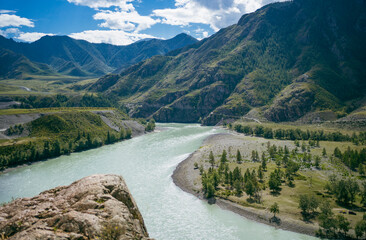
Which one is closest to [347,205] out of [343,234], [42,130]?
[343,234]

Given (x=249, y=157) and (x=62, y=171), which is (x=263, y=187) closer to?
(x=249, y=157)

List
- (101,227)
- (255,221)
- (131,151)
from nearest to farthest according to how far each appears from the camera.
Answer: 1. (101,227)
2. (255,221)
3. (131,151)

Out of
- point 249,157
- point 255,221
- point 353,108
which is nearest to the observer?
point 255,221

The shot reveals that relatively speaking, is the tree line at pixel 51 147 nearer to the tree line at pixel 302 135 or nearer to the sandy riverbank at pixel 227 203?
the sandy riverbank at pixel 227 203

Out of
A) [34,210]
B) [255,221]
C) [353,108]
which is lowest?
[255,221]

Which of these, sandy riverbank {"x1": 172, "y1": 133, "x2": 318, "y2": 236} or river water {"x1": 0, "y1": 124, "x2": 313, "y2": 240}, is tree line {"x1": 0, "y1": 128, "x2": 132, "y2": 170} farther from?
sandy riverbank {"x1": 172, "y1": 133, "x2": 318, "y2": 236}

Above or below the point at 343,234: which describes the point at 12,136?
above

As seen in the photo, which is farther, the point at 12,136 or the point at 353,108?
the point at 353,108
